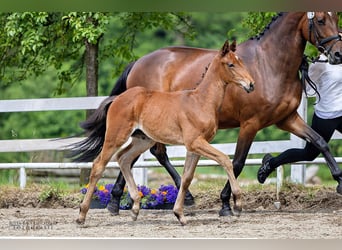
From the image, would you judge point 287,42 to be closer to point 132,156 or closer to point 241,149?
point 241,149

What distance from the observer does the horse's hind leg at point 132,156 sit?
277 inches

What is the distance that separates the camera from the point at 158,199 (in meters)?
8.25

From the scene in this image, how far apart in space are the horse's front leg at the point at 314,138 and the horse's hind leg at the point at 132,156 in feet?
4.58

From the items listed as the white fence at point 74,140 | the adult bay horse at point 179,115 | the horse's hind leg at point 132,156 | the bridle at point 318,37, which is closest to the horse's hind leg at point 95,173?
the adult bay horse at point 179,115

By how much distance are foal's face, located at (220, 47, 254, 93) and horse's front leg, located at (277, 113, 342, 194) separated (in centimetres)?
118

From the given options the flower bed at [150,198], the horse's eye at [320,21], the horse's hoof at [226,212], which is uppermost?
the horse's eye at [320,21]

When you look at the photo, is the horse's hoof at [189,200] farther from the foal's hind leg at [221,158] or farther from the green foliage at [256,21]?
the green foliage at [256,21]

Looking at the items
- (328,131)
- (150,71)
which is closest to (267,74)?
(328,131)

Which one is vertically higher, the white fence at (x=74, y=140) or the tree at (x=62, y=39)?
the tree at (x=62, y=39)

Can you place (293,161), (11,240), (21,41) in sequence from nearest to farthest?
(11,240), (293,161), (21,41)

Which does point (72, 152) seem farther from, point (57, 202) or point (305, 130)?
point (305, 130)

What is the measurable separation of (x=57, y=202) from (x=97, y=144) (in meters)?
1.54

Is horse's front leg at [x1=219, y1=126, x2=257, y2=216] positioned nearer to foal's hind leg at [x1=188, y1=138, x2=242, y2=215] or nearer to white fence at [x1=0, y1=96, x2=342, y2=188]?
foal's hind leg at [x1=188, y1=138, x2=242, y2=215]

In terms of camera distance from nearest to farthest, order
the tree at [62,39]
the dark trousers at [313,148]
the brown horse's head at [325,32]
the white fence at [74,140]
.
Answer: the brown horse's head at [325,32], the dark trousers at [313,148], the white fence at [74,140], the tree at [62,39]
